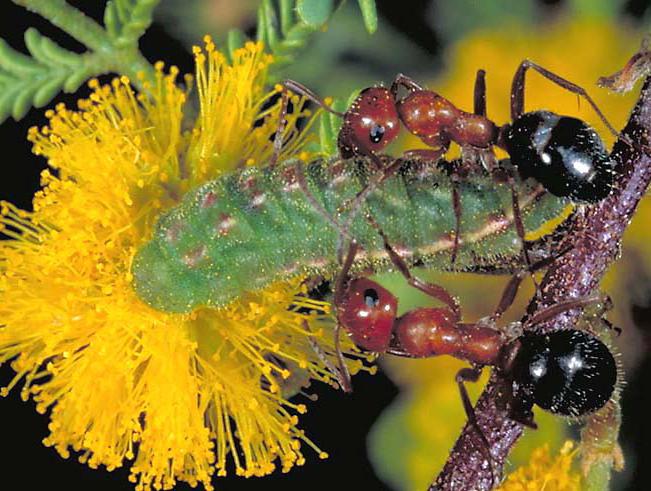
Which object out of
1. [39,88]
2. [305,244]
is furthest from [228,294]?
[39,88]

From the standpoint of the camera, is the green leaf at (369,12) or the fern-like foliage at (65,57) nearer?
the green leaf at (369,12)

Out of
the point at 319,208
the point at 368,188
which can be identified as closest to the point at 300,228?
the point at 319,208

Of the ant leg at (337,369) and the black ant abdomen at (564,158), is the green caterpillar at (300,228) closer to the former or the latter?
the black ant abdomen at (564,158)

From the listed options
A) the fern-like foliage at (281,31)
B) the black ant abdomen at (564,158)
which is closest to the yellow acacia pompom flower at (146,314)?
the fern-like foliage at (281,31)

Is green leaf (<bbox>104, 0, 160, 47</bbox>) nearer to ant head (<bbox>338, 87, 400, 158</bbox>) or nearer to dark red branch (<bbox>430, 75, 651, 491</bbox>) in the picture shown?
ant head (<bbox>338, 87, 400, 158</bbox>)

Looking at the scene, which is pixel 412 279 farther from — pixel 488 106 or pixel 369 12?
pixel 488 106
